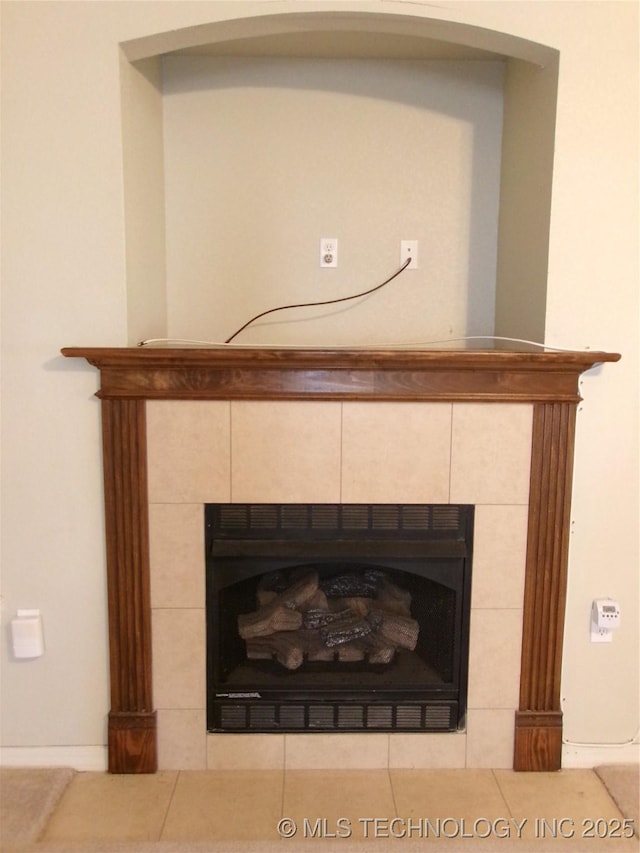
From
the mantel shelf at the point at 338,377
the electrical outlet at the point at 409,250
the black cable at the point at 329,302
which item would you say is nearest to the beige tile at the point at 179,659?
the mantel shelf at the point at 338,377

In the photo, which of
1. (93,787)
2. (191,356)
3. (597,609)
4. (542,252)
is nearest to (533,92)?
(542,252)

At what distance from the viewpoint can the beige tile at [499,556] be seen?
181 centimetres

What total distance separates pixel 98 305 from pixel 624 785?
6.21ft

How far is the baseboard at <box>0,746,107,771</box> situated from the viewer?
1.87m

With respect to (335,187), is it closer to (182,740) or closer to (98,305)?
(98,305)

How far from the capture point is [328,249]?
2094mm

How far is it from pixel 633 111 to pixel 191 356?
1.27m

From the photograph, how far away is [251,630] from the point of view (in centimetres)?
191

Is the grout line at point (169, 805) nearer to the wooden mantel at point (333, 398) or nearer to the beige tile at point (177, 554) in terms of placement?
the wooden mantel at point (333, 398)

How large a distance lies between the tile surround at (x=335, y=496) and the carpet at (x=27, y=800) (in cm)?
28

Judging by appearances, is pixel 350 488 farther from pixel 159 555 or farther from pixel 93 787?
pixel 93 787

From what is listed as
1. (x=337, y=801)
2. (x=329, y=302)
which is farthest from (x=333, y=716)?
(x=329, y=302)

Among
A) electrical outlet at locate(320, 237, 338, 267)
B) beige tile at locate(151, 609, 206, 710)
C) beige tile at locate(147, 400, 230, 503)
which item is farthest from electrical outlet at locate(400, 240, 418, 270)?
beige tile at locate(151, 609, 206, 710)

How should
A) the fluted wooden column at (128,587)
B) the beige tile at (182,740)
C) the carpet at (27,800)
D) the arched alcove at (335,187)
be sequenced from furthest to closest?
the arched alcove at (335,187) < the beige tile at (182,740) < the fluted wooden column at (128,587) < the carpet at (27,800)
